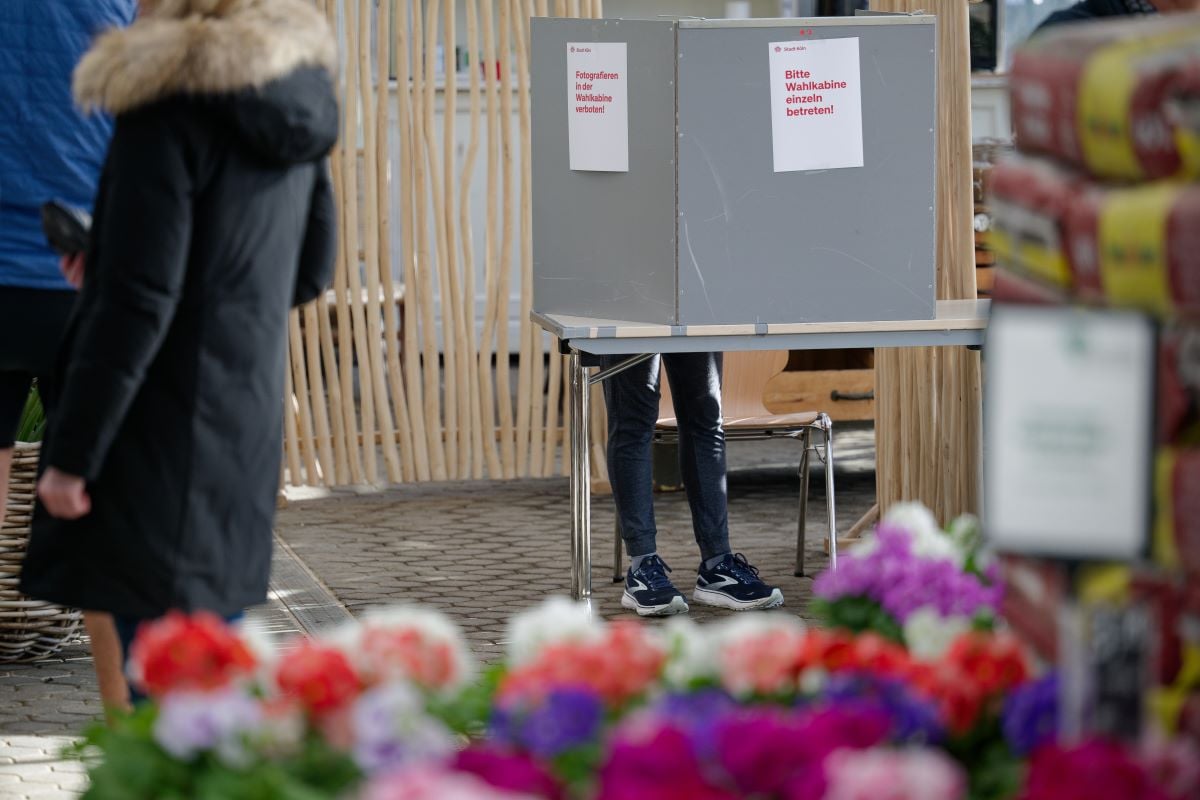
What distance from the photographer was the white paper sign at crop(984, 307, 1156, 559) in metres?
1.26

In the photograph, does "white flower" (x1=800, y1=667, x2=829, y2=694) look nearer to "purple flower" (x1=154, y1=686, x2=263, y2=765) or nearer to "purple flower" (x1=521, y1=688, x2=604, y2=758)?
"purple flower" (x1=521, y1=688, x2=604, y2=758)

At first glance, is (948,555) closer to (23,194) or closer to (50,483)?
(50,483)

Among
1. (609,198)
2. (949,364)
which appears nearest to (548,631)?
(609,198)

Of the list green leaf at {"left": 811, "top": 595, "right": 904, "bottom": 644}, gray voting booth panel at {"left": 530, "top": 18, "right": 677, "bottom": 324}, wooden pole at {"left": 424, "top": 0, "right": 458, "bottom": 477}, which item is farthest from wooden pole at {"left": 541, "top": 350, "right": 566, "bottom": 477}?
A: green leaf at {"left": 811, "top": 595, "right": 904, "bottom": 644}

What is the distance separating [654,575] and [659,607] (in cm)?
10

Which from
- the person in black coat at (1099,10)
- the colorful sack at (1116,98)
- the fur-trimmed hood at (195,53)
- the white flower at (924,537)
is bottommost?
the white flower at (924,537)

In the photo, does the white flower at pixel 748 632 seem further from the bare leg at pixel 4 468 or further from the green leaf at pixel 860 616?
the bare leg at pixel 4 468

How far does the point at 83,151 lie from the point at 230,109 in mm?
1135

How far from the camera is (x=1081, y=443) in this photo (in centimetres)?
126

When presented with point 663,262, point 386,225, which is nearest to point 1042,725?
point 663,262

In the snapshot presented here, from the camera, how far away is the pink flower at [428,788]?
1206 millimetres

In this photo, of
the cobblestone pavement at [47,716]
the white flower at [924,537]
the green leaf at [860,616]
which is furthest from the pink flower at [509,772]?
the cobblestone pavement at [47,716]

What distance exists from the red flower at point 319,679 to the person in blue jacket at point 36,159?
1.92m

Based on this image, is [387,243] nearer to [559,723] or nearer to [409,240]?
[409,240]
